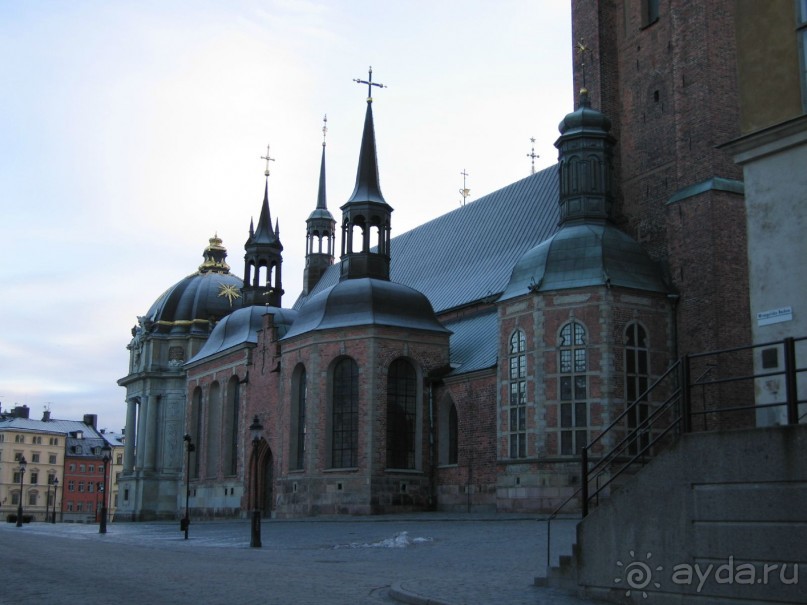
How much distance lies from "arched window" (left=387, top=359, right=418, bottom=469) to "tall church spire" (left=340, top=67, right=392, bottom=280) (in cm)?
509

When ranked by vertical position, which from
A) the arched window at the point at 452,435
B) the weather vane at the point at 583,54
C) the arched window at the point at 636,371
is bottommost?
the arched window at the point at 452,435

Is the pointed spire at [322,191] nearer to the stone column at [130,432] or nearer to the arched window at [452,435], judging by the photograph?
the stone column at [130,432]

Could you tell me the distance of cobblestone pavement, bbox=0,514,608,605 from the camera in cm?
1303

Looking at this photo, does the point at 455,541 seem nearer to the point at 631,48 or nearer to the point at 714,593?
the point at 714,593

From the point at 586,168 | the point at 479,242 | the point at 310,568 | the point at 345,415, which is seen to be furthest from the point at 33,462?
the point at 310,568

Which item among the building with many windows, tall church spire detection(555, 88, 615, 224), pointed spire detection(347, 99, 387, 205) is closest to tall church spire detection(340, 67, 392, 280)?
pointed spire detection(347, 99, 387, 205)

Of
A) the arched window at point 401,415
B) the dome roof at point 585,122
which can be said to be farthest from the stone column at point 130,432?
the dome roof at point 585,122

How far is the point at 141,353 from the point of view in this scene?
70.9m

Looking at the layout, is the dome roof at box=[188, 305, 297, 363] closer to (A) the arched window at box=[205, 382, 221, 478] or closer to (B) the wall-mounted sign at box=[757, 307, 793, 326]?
(A) the arched window at box=[205, 382, 221, 478]

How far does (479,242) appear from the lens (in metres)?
47.1

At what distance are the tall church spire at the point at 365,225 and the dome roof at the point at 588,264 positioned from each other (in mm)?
10527

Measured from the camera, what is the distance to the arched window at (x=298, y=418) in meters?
42.4

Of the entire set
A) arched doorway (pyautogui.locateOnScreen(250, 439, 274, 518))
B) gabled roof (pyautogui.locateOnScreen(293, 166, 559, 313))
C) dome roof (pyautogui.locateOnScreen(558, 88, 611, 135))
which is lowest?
arched doorway (pyautogui.locateOnScreen(250, 439, 274, 518))

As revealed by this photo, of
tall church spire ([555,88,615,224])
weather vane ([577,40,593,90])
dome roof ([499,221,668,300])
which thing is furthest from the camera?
weather vane ([577,40,593,90])
